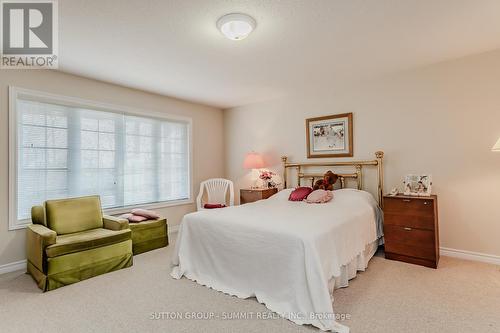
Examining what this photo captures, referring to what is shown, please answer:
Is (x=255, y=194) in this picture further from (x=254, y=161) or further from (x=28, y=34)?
(x=28, y=34)

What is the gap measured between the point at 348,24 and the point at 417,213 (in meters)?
2.12

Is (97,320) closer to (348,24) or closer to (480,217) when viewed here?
(348,24)

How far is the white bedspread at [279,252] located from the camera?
189 cm

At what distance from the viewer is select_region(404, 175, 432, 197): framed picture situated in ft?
9.96

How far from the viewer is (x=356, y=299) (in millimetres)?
2178

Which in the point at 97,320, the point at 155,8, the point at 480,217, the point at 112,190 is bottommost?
the point at 97,320

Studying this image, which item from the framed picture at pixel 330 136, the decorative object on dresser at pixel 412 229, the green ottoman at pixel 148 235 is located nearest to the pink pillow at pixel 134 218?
the green ottoman at pixel 148 235

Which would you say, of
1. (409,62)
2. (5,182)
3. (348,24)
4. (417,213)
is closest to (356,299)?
(417,213)

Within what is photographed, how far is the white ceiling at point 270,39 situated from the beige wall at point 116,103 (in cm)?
23

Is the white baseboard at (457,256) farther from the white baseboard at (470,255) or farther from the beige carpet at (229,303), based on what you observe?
the beige carpet at (229,303)

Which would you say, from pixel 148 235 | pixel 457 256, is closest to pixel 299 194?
pixel 457 256

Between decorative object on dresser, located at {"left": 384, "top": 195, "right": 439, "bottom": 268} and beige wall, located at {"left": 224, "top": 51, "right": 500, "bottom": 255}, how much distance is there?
0.45 m

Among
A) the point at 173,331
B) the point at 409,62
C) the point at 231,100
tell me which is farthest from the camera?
the point at 231,100

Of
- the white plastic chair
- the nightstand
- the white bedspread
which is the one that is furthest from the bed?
the white plastic chair
